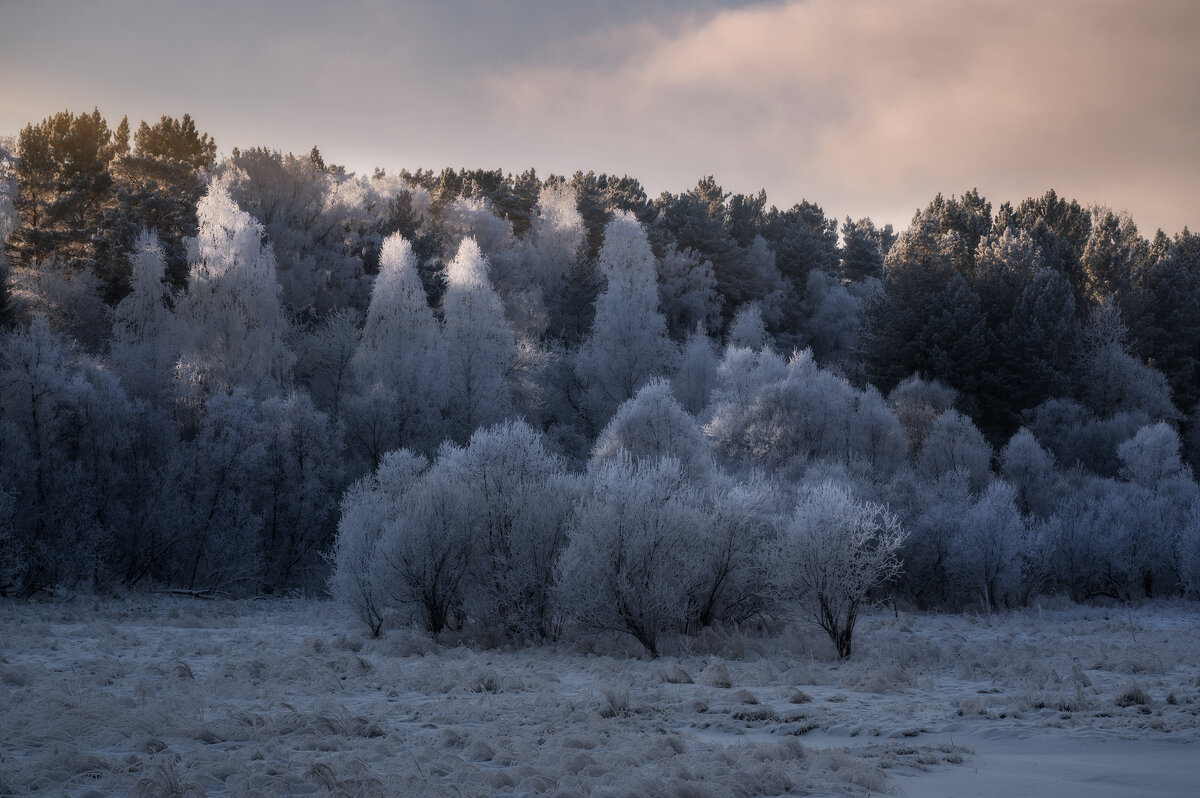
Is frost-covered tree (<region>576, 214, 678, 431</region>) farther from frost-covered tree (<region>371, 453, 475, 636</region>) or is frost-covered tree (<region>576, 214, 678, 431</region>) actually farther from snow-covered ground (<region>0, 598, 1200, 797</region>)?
snow-covered ground (<region>0, 598, 1200, 797</region>)

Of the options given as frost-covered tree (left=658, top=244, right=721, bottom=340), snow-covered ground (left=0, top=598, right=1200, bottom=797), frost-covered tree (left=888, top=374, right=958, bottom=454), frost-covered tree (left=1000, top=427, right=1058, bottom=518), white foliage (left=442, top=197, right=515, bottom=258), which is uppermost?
white foliage (left=442, top=197, right=515, bottom=258)

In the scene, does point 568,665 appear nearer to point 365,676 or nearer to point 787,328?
point 365,676

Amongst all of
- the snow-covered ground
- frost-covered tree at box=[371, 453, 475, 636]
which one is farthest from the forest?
the snow-covered ground

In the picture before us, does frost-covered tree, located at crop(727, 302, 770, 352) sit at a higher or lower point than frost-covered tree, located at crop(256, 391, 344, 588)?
higher

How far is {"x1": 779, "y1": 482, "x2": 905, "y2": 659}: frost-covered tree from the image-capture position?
793 inches

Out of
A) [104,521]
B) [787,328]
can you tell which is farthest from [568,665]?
[787,328]

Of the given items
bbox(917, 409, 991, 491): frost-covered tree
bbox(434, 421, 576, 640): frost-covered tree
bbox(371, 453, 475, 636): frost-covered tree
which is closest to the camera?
bbox(371, 453, 475, 636): frost-covered tree

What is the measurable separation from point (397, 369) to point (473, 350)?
12.9 feet

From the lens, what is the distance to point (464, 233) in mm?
58500

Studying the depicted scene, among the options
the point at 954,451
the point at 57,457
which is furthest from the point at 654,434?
the point at 57,457

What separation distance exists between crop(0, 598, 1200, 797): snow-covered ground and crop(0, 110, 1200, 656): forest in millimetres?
2629

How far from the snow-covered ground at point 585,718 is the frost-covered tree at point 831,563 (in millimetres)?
1008

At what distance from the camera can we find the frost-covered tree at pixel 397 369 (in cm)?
4084

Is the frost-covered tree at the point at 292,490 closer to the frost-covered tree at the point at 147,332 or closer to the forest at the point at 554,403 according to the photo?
the forest at the point at 554,403
